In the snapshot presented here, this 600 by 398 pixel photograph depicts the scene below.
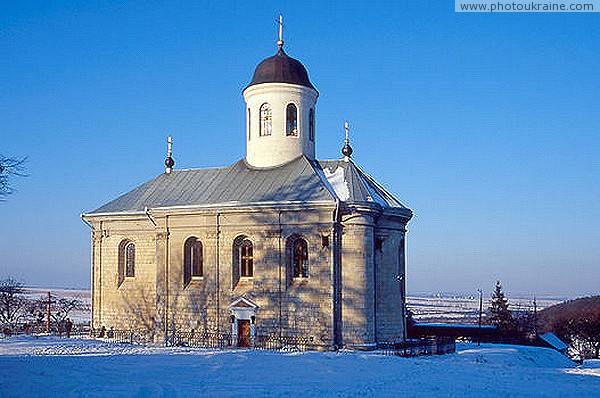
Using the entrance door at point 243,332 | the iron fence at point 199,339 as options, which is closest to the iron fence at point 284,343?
the entrance door at point 243,332

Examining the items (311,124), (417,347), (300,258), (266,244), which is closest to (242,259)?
(266,244)

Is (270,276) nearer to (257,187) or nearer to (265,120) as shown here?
(257,187)

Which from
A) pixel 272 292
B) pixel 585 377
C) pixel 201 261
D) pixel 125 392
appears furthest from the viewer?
pixel 201 261

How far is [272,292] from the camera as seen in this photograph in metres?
31.1

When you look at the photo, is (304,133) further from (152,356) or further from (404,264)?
(152,356)

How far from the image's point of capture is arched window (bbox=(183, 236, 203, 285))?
3341 cm

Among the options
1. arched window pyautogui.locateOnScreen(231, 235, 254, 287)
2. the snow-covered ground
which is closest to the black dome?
arched window pyautogui.locateOnScreen(231, 235, 254, 287)

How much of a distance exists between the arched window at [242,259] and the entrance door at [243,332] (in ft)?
5.69

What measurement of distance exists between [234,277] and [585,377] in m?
15.3

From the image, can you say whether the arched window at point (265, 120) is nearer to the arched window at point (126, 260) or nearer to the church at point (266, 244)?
the church at point (266, 244)

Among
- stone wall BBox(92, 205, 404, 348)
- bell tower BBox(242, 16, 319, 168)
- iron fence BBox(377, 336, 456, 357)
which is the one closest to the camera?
iron fence BBox(377, 336, 456, 357)

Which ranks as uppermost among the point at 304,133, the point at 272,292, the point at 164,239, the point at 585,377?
the point at 304,133

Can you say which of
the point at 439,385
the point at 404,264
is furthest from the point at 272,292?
the point at 439,385

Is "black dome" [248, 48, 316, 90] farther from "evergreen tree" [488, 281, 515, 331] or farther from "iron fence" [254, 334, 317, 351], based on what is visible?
"evergreen tree" [488, 281, 515, 331]
